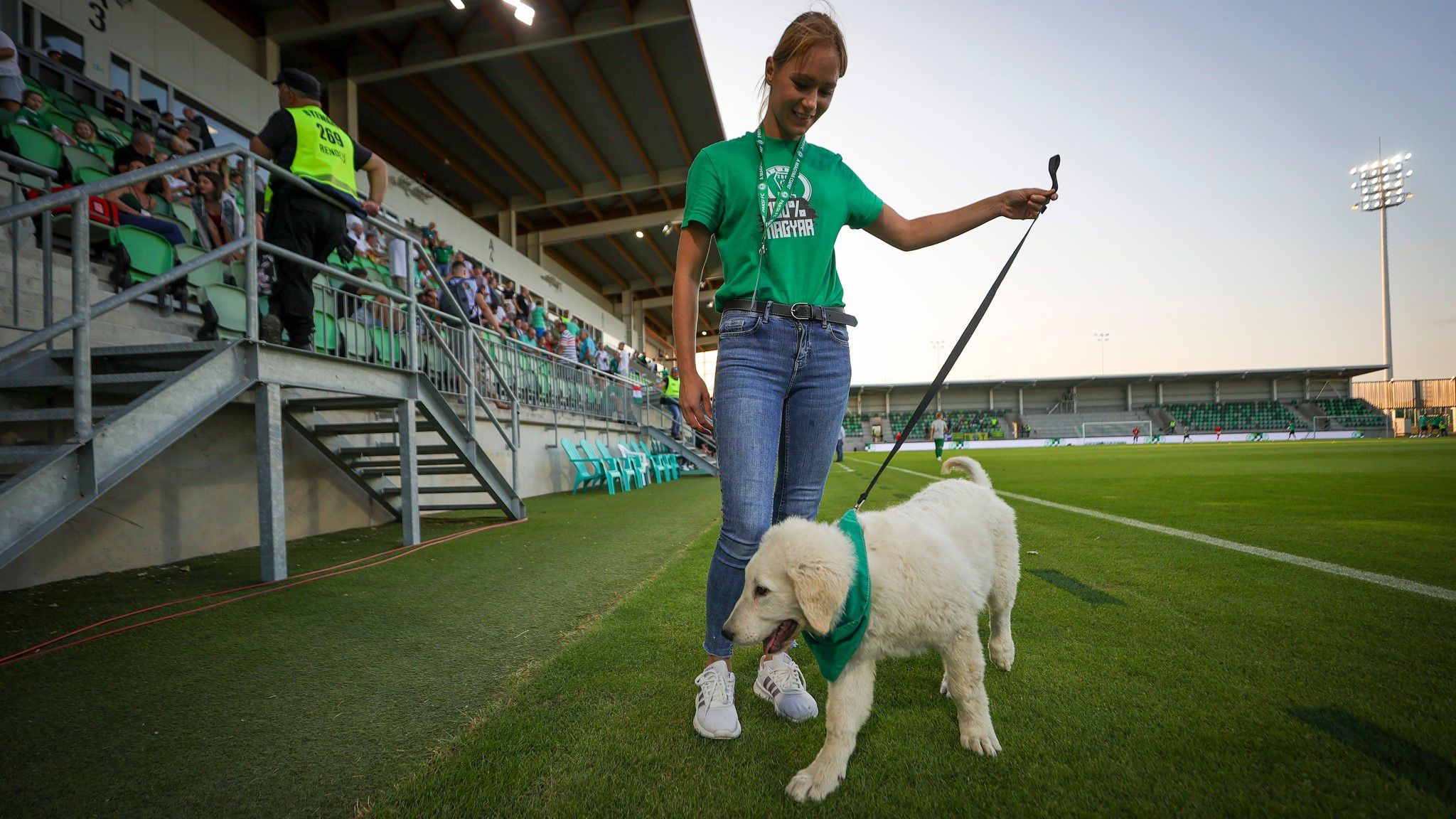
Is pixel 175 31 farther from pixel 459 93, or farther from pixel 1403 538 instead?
pixel 1403 538

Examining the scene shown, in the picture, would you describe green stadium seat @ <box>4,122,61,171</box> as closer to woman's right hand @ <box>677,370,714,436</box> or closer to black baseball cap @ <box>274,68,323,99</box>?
black baseball cap @ <box>274,68,323,99</box>

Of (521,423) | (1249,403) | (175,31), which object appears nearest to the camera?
(175,31)

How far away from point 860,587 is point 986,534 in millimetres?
833

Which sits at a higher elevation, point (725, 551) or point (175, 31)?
point (175, 31)

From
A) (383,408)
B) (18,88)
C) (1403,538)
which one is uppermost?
(18,88)

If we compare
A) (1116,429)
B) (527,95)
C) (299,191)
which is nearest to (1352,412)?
(1116,429)

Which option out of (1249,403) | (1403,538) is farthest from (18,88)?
(1249,403)

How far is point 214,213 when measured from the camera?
5.89 meters

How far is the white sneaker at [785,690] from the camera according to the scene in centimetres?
206

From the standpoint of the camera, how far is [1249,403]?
56.0 m

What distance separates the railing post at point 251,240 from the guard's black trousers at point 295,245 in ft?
1.87

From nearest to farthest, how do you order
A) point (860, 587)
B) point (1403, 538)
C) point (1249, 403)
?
point (860, 587)
point (1403, 538)
point (1249, 403)

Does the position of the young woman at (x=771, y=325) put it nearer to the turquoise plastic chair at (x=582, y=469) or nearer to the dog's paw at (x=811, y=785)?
the dog's paw at (x=811, y=785)

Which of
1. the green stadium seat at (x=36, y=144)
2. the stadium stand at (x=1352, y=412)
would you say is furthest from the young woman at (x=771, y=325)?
the stadium stand at (x=1352, y=412)
